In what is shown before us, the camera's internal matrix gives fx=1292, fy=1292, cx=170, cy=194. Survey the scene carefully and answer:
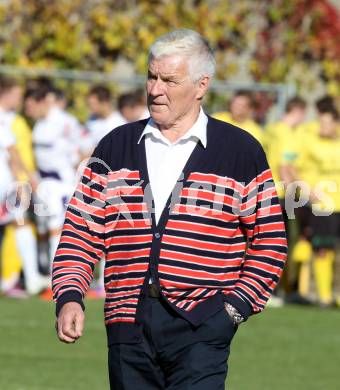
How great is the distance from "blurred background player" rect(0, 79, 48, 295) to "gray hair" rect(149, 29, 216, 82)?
8683mm

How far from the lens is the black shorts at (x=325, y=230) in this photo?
14188 mm

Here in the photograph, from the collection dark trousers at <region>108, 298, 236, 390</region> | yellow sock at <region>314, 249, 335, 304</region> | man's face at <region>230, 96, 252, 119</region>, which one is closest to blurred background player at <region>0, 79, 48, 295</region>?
man's face at <region>230, 96, 252, 119</region>

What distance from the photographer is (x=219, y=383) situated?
5086mm

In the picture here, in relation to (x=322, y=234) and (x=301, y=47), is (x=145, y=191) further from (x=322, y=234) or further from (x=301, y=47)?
(x=301, y=47)

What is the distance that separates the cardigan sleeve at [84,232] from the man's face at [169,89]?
1.01 ft

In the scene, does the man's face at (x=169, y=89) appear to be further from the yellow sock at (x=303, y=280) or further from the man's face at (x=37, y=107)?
the yellow sock at (x=303, y=280)

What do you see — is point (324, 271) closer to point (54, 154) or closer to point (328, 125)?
point (328, 125)

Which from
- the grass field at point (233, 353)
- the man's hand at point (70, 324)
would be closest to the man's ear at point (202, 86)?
the man's hand at point (70, 324)

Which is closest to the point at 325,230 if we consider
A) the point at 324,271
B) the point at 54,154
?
the point at 324,271

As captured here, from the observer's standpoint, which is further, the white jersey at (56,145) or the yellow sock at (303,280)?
the yellow sock at (303,280)

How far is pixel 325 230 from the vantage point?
14250 millimetres

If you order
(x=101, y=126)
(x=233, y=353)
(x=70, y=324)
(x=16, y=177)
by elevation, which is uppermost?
(x=70, y=324)

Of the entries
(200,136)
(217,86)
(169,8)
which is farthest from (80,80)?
(200,136)

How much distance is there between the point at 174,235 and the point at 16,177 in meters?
9.21
